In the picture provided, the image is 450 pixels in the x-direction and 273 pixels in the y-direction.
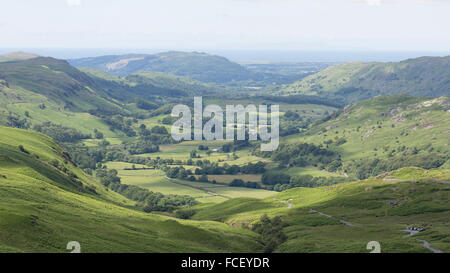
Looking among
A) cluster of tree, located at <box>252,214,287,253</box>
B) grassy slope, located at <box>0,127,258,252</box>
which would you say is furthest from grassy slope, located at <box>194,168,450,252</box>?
grassy slope, located at <box>0,127,258,252</box>

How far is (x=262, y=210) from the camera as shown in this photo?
185 m

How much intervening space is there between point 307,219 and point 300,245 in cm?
3520

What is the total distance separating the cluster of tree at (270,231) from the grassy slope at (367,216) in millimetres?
2716

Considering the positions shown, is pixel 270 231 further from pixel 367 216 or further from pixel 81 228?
pixel 81 228

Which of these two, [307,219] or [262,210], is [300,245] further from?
[262,210]

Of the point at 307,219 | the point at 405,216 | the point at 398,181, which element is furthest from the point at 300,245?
the point at 398,181

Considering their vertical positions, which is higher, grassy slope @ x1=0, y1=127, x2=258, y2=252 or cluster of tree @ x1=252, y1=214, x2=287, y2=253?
grassy slope @ x1=0, y1=127, x2=258, y2=252

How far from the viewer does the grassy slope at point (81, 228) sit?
84.8 m

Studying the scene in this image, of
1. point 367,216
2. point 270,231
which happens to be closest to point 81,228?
point 270,231

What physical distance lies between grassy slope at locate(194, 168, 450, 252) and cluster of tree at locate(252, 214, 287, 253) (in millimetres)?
2716

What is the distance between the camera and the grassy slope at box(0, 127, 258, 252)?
278ft

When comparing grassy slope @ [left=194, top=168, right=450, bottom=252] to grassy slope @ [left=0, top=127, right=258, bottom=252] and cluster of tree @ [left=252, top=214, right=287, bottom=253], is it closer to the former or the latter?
cluster of tree @ [left=252, top=214, right=287, bottom=253]

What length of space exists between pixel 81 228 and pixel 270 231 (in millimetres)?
58517

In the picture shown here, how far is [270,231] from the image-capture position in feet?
458
